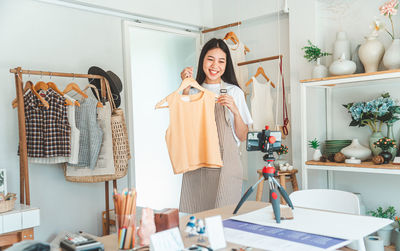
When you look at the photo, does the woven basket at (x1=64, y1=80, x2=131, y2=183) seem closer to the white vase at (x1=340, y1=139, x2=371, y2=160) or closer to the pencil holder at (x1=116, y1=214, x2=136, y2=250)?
the white vase at (x1=340, y1=139, x2=371, y2=160)

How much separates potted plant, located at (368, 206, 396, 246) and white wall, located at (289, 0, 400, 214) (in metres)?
0.11

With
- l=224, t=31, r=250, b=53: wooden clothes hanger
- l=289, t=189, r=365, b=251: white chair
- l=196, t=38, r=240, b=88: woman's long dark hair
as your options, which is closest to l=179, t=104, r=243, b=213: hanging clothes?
l=196, t=38, r=240, b=88: woman's long dark hair

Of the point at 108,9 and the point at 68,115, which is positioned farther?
the point at 108,9

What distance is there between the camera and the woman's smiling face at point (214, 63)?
2.51 metres

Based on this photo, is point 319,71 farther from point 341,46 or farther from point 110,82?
point 110,82

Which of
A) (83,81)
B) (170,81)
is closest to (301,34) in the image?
(170,81)

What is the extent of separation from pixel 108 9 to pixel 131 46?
0.52m

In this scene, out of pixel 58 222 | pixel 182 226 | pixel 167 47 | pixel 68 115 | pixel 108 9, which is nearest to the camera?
pixel 182 226

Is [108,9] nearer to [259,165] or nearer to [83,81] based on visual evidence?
[83,81]

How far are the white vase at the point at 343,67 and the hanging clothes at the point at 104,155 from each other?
1868mm

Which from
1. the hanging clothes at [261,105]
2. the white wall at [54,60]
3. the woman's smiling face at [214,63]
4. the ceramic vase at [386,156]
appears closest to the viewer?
the woman's smiling face at [214,63]

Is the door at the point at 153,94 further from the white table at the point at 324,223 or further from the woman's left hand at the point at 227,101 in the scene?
the white table at the point at 324,223

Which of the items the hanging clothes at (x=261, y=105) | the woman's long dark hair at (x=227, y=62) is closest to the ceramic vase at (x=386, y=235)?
the hanging clothes at (x=261, y=105)

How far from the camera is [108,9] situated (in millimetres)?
3676
